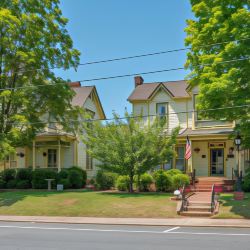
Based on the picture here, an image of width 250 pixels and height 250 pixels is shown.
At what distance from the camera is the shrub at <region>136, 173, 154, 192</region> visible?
28.2 metres

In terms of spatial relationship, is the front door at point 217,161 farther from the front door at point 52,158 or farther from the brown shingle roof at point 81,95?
the front door at point 52,158

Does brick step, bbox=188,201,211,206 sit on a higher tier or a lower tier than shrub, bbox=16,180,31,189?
lower

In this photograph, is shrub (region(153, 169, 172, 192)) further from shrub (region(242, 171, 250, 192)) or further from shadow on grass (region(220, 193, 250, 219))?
→ shrub (region(242, 171, 250, 192))

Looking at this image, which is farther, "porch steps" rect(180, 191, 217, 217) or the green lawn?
the green lawn

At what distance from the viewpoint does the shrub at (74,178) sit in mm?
33031

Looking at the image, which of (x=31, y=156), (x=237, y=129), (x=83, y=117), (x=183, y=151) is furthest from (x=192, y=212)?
(x=31, y=156)

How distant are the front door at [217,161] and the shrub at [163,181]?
6.46m

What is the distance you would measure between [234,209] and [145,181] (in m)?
8.16

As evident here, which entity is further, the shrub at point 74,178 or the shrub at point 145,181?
the shrub at point 74,178

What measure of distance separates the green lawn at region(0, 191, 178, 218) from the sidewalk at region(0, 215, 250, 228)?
0.97 m

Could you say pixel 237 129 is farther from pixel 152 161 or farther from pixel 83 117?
pixel 83 117

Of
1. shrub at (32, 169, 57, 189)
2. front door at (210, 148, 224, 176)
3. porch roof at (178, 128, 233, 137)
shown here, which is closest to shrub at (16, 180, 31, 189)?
shrub at (32, 169, 57, 189)

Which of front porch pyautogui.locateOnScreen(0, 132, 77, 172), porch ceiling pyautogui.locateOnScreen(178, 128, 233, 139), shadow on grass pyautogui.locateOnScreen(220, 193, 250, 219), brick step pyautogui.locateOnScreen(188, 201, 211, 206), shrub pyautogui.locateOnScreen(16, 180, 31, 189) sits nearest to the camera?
shadow on grass pyautogui.locateOnScreen(220, 193, 250, 219)

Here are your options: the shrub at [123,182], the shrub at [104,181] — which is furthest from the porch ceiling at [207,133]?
the shrub at [123,182]
